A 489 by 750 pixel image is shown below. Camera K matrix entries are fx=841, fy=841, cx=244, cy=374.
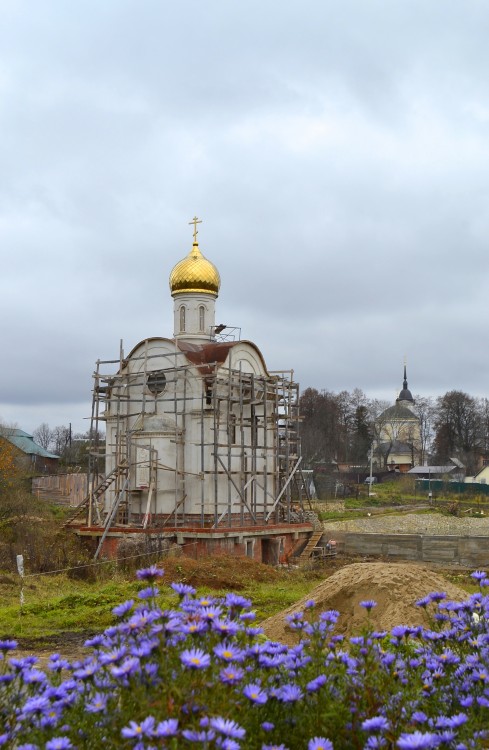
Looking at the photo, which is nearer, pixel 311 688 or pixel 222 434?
pixel 311 688

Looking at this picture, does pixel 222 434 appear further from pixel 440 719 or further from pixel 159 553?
pixel 440 719

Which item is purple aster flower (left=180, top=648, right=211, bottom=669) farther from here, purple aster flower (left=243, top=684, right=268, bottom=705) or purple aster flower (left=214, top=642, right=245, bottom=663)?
purple aster flower (left=243, top=684, right=268, bottom=705)

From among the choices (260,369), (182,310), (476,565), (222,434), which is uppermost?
(182,310)

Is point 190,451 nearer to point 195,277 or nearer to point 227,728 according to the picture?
point 195,277

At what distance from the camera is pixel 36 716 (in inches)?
127

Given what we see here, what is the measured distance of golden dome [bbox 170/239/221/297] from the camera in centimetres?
2955

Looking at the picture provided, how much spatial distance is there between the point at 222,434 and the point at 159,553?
5632 millimetres

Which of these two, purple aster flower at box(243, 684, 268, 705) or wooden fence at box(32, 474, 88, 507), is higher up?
wooden fence at box(32, 474, 88, 507)

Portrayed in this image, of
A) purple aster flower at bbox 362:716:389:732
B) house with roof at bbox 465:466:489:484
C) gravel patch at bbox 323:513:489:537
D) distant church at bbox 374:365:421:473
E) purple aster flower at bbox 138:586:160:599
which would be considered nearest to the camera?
purple aster flower at bbox 362:716:389:732

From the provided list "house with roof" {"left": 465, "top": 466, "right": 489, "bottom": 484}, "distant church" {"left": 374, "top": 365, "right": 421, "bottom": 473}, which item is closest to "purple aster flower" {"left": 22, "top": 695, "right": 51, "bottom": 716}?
"house with roof" {"left": 465, "top": 466, "right": 489, "bottom": 484}

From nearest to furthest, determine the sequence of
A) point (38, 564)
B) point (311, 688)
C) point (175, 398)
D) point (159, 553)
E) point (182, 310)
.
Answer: point (311, 688) < point (38, 564) < point (159, 553) < point (175, 398) < point (182, 310)

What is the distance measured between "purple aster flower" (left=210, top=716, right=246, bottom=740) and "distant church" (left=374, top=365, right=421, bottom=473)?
2967 inches

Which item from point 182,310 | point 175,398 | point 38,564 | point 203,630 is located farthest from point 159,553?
point 203,630

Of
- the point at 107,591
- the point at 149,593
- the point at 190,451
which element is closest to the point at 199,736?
the point at 149,593
